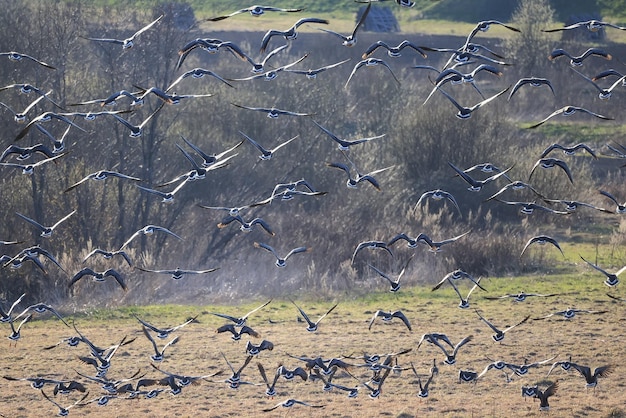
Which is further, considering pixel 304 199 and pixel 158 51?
pixel 304 199

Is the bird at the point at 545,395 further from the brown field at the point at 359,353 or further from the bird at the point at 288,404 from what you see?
the bird at the point at 288,404

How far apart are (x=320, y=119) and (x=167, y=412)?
23.2 m

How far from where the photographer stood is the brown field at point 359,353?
67.6 feet

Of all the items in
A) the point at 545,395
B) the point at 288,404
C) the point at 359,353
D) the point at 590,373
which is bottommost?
the point at 359,353

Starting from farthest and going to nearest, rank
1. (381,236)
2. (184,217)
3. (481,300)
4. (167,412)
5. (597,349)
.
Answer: (184,217), (381,236), (481,300), (597,349), (167,412)

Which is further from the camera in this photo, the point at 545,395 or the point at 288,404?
the point at 545,395

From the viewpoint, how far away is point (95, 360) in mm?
20938

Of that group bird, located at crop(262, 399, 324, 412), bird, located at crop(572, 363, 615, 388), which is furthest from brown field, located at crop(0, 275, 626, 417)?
bird, located at crop(572, 363, 615, 388)

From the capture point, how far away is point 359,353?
24.6 metres

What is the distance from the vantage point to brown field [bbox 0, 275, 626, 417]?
811 inches

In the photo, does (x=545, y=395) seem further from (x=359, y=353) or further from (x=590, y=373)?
(x=359, y=353)

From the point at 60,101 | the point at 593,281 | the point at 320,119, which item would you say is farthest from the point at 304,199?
the point at 593,281

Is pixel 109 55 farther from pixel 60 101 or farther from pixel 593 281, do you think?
pixel 593 281

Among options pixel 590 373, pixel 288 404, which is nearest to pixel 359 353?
pixel 288 404
